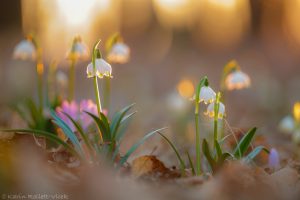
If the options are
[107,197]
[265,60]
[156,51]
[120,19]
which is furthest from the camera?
[120,19]

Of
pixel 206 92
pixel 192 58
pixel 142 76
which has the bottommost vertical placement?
pixel 206 92

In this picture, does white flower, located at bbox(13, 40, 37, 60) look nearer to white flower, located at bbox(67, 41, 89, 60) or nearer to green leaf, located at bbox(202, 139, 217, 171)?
white flower, located at bbox(67, 41, 89, 60)

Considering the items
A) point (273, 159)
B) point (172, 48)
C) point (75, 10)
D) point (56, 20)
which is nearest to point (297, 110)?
point (273, 159)

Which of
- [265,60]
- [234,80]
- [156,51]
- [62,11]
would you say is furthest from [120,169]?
[156,51]

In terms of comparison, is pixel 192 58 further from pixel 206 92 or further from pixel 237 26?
pixel 206 92

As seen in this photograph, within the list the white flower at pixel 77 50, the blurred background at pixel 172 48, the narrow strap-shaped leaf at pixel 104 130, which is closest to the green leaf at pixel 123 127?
the narrow strap-shaped leaf at pixel 104 130

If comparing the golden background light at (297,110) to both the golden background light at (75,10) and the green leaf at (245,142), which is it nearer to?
the green leaf at (245,142)

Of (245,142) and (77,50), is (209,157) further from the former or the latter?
(77,50)
